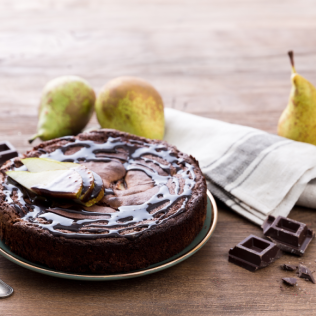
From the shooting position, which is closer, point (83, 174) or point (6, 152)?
point (83, 174)

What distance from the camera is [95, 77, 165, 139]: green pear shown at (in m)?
2.58

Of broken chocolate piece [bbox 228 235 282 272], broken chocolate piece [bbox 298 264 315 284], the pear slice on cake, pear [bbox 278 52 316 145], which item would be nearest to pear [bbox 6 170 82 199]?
the pear slice on cake

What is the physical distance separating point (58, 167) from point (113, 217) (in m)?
0.36

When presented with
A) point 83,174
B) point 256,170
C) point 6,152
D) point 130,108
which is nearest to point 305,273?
point 256,170

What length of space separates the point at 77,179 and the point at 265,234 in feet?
2.63

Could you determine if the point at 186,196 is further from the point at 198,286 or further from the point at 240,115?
the point at 240,115

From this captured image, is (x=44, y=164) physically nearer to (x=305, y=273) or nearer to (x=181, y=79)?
(x=305, y=273)

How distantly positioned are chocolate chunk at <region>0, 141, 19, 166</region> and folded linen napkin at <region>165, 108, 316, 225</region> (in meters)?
0.91

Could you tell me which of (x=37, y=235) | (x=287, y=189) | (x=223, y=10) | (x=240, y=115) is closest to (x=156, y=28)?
(x=223, y=10)

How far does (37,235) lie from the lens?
1.59 m

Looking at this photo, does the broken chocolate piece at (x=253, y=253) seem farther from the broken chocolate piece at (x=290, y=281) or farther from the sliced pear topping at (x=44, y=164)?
the sliced pear topping at (x=44, y=164)

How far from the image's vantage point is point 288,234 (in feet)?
6.10

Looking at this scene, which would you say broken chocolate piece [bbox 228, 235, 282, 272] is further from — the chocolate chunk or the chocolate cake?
the chocolate chunk

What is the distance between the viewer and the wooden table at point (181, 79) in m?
1.60
